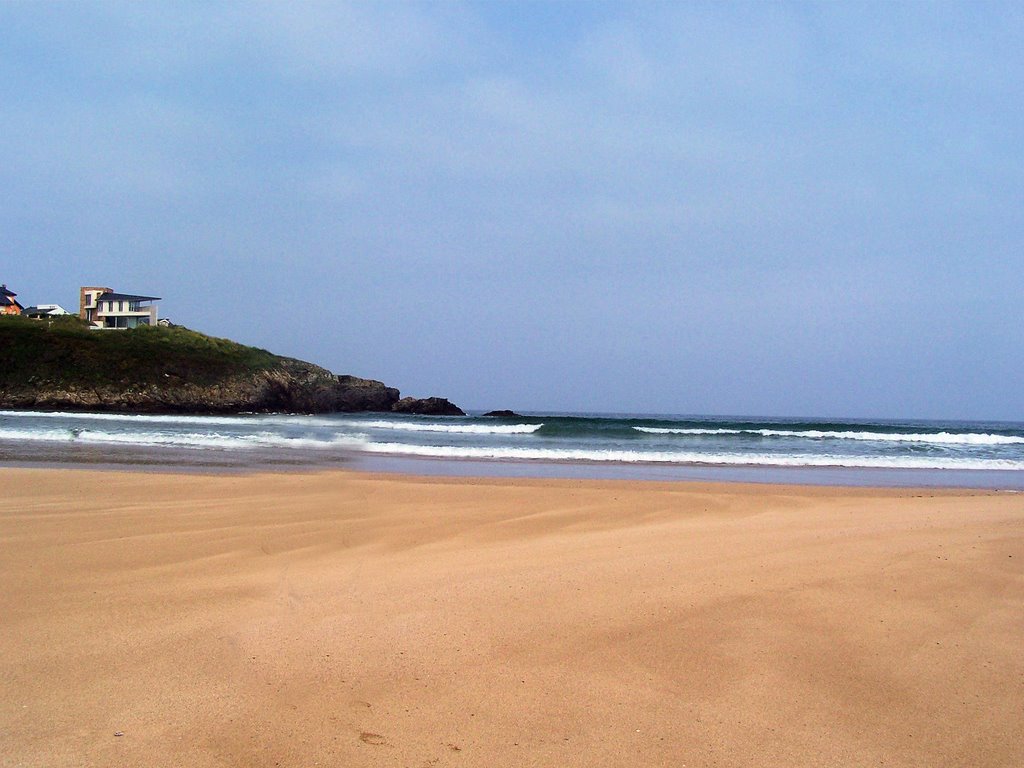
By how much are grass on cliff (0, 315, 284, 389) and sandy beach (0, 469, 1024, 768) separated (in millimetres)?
38653

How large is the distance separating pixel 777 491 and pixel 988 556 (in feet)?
17.7

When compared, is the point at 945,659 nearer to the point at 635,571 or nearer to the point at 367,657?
the point at 635,571

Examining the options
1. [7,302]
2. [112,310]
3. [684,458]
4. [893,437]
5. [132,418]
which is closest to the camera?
[684,458]

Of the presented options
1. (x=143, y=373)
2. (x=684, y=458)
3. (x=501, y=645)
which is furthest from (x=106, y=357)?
(x=501, y=645)

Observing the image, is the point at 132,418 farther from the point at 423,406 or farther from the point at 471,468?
the point at 423,406

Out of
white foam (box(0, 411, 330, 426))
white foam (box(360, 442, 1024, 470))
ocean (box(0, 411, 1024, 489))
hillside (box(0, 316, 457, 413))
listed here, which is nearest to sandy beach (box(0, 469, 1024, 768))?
ocean (box(0, 411, 1024, 489))

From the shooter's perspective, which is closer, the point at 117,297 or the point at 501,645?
the point at 501,645

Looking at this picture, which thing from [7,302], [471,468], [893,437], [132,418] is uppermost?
[7,302]

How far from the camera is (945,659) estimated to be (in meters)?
3.24

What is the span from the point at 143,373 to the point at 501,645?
44.1 meters

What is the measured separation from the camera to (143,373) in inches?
1629

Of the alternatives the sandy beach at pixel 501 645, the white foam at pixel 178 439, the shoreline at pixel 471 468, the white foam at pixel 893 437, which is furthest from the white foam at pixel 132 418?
the sandy beach at pixel 501 645

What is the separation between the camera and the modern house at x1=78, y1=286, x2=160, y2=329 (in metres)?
57.5

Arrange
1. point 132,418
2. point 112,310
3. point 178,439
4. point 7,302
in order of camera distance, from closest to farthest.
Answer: point 178,439 < point 132,418 < point 112,310 < point 7,302
